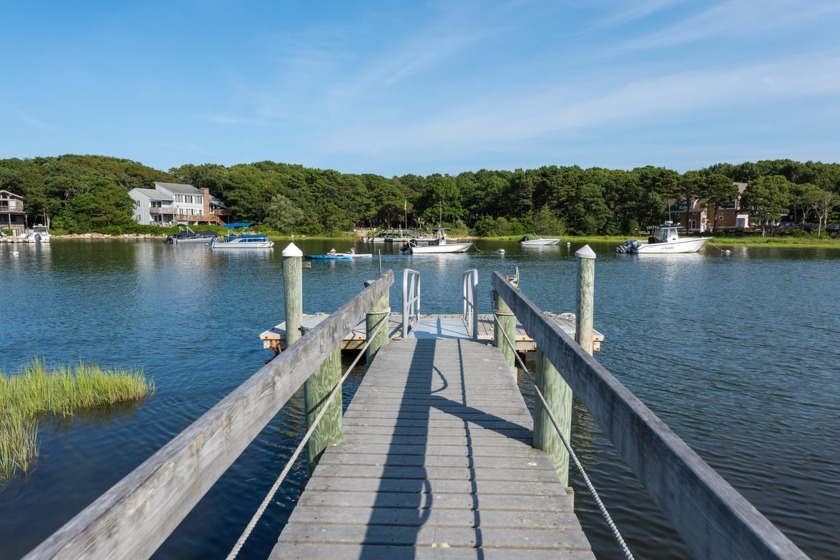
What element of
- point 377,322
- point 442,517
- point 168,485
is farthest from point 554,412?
point 377,322

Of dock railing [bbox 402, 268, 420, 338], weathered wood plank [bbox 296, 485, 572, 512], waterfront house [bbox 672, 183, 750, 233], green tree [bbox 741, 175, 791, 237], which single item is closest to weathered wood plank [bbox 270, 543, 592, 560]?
weathered wood plank [bbox 296, 485, 572, 512]

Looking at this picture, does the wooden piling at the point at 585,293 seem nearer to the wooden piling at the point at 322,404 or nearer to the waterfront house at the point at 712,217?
the wooden piling at the point at 322,404

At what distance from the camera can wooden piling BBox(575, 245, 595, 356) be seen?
22.6 feet

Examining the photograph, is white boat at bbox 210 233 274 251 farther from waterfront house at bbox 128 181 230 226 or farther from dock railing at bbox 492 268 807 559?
dock railing at bbox 492 268 807 559

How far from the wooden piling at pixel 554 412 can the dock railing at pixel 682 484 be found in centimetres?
163

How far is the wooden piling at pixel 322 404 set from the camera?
4.74m

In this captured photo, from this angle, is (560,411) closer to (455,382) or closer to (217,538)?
(455,382)

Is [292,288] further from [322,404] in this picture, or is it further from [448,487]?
[448,487]

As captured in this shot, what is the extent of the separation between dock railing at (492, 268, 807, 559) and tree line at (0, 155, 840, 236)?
75.5m

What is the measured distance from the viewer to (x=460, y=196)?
9381 centimetres

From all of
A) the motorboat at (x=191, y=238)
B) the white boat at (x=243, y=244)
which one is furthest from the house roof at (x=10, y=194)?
the white boat at (x=243, y=244)

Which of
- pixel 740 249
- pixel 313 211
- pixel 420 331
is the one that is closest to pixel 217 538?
pixel 420 331

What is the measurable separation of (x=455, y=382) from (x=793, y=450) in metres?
5.93

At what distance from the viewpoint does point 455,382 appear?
680 cm
